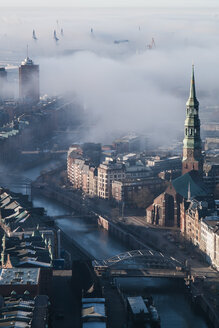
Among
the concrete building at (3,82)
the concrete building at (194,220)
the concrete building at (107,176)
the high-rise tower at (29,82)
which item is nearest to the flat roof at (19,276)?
the concrete building at (194,220)

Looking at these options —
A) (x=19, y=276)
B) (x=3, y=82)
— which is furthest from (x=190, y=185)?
(x=3, y=82)

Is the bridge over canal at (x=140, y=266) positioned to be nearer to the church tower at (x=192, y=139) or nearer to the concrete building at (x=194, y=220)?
the concrete building at (x=194, y=220)

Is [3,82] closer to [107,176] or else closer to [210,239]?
[107,176]

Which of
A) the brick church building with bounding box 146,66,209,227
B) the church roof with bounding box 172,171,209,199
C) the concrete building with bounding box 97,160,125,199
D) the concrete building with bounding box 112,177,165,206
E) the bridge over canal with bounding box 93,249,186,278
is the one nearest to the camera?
the bridge over canal with bounding box 93,249,186,278

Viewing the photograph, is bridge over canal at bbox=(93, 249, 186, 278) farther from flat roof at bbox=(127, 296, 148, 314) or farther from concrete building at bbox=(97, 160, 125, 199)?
concrete building at bbox=(97, 160, 125, 199)

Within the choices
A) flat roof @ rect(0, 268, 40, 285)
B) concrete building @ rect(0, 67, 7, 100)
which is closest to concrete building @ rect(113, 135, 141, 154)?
flat roof @ rect(0, 268, 40, 285)
